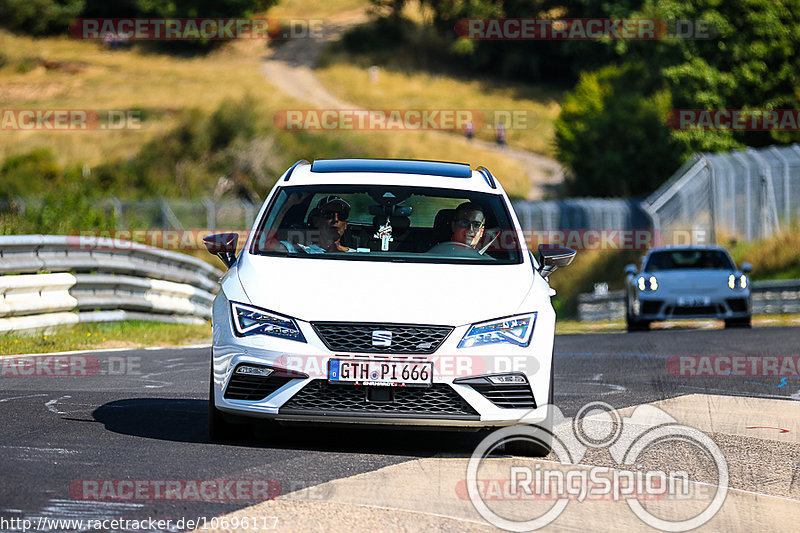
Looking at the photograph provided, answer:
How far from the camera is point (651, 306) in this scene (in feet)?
66.1

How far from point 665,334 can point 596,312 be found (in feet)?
36.6

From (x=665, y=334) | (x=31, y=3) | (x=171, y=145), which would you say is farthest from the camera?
(x=31, y=3)

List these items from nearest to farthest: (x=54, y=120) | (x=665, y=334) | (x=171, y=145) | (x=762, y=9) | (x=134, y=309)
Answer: (x=134, y=309), (x=665, y=334), (x=762, y=9), (x=171, y=145), (x=54, y=120)

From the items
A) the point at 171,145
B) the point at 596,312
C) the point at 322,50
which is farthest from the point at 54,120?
the point at 596,312

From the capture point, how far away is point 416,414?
22.7 ft

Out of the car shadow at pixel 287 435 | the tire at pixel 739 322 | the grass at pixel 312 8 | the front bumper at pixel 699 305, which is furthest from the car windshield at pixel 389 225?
the grass at pixel 312 8

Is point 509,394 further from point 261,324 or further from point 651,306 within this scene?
point 651,306

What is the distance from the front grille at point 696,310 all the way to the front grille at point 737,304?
0.77 feet

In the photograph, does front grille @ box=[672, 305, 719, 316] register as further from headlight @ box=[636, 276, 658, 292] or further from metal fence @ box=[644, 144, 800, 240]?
metal fence @ box=[644, 144, 800, 240]

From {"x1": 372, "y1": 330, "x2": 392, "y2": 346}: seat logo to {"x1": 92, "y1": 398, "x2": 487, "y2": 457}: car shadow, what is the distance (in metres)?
0.65

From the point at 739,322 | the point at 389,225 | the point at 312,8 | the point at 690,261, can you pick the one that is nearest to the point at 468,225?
the point at 389,225

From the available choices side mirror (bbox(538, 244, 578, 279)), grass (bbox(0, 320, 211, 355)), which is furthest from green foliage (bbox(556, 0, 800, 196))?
side mirror (bbox(538, 244, 578, 279))

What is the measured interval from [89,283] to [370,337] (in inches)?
367

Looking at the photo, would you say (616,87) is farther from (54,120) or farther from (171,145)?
(54,120)
